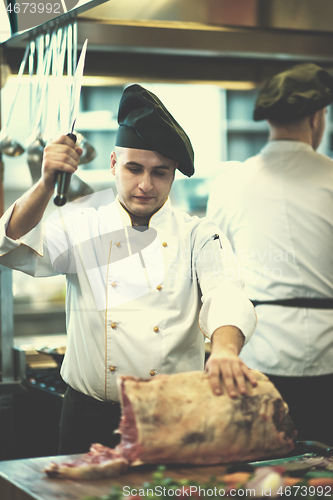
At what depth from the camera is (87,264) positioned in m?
1.33

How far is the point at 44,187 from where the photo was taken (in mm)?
1101

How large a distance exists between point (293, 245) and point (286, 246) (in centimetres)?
2

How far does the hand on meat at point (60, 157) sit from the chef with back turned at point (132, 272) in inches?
5.1

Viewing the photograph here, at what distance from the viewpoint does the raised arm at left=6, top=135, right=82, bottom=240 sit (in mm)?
1057

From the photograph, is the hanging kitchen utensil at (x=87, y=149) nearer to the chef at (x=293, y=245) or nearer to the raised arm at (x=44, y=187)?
the chef at (x=293, y=245)

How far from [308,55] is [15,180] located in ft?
3.45

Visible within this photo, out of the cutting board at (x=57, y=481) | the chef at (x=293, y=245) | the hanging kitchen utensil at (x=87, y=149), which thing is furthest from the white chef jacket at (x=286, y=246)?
the cutting board at (x=57, y=481)

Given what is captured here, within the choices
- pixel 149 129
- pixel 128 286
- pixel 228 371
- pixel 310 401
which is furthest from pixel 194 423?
pixel 310 401

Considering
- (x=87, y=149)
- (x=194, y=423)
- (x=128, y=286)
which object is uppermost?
(x=87, y=149)

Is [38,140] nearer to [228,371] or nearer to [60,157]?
[60,157]

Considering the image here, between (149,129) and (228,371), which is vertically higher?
(149,129)

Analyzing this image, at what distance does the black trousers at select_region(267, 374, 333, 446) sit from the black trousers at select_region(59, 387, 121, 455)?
2.10ft

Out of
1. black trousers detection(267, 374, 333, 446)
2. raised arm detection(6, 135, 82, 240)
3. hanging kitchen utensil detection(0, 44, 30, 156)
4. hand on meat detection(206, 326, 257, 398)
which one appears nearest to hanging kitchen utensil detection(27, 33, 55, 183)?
hanging kitchen utensil detection(0, 44, 30, 156)

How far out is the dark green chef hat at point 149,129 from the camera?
4.04 feet
